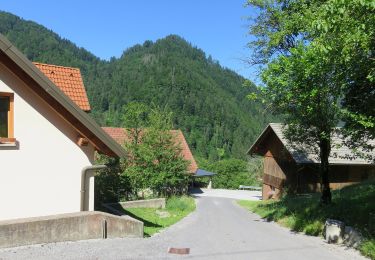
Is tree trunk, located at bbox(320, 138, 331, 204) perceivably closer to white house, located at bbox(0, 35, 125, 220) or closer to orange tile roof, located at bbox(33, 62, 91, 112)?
orange tile roof, located at bbox(33, 62, 91, 112)

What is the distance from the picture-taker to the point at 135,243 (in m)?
→ 10.8

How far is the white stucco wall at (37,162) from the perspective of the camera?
1012 centimetres

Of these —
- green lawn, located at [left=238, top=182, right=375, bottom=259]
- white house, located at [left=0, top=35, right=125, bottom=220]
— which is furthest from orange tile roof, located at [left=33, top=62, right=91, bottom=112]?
green lawn, located at [left=238, top=182, right=375, bottom=259]

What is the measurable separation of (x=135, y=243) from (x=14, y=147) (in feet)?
12.2

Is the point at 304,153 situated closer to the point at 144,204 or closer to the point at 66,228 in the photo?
the point at 144,204

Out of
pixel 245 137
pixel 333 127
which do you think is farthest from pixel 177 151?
pixel 245 137

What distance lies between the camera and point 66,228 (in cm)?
1013

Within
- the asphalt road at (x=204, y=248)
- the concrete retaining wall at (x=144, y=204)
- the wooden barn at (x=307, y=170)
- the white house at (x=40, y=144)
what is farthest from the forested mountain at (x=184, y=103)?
the white house at (x=40, y=144)

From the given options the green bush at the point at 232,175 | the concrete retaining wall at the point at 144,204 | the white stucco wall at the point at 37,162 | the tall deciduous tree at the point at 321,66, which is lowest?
the green bush at the point at 232,175

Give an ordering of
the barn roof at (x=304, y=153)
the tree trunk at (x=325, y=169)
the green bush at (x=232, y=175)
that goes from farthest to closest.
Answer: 1. the green bush at (x=232, y=175)
2. the barn roof at (x=304, y=153)
3. the tree trunk at (x=325, y=169)

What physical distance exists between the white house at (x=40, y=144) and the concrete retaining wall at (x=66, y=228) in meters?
0.65

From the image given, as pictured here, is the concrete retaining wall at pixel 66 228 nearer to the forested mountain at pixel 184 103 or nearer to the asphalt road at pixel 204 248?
the asphalt road at pixel 204 248

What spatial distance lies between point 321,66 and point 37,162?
7.66 metres

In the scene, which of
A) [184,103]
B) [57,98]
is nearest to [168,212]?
[57,98]
